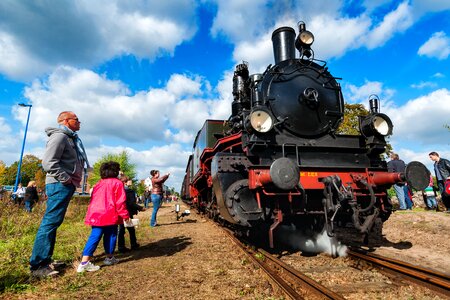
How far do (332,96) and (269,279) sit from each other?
12.3 feet

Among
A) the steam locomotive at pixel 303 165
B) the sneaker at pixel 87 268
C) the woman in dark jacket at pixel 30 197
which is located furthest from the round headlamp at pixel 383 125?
the woman in dark jacket at pixel 30 197

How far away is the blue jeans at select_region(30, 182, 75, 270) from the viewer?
3410 mm

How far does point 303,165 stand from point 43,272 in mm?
3665

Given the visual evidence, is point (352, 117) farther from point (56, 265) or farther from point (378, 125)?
point (56, 265)

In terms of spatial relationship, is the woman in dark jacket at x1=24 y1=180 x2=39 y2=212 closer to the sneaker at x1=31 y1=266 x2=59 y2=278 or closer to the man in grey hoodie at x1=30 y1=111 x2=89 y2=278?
the man in grey hoodie at x1=30 y1=111 x2=89 y2=278

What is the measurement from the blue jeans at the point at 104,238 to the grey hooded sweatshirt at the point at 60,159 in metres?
0.69

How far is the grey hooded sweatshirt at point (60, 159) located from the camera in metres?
3.52

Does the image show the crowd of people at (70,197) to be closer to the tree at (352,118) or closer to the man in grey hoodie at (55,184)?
the man in grey hoodie at (55,184)

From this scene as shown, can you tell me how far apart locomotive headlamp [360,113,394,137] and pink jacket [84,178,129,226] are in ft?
13.4

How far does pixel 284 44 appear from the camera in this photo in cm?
647

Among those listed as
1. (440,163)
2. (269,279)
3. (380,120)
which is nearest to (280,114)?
(380,120)

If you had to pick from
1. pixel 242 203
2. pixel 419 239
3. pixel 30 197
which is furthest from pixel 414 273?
pixel 30 197

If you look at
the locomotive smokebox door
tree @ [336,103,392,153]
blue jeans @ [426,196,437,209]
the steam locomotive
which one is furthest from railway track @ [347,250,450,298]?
tree @ [336,103,392,153]

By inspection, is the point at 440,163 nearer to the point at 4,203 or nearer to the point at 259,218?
the point at 259,218
